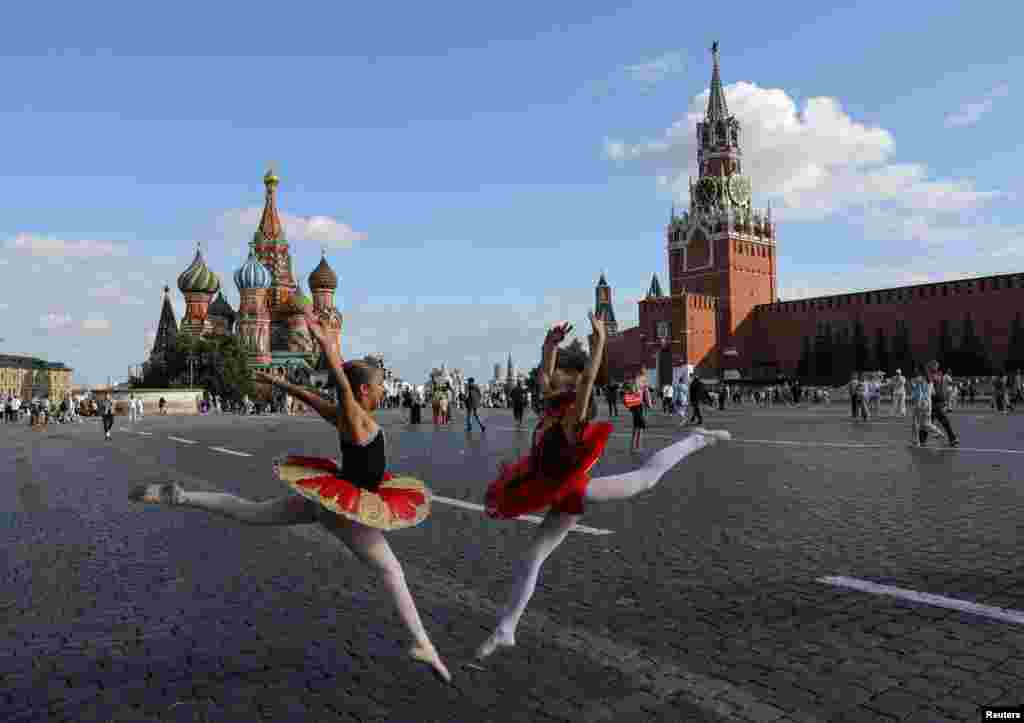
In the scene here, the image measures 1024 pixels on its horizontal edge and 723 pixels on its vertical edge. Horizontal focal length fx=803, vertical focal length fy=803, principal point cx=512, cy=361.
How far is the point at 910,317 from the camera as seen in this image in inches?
2995

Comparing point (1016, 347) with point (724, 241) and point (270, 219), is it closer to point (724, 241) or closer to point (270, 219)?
point (724, 241)

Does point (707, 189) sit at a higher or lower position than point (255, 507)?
higher

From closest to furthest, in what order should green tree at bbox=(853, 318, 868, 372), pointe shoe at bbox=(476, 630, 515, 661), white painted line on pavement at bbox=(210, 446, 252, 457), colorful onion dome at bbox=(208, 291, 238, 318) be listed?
pointe shoe at bbox=(476, 630, 515, 661), white painted line on pavement at bbox=(210, 446, 252, 457), green tree at bbox=(853, 318, 868, 372), colorful onion dome at bbox=(208, 291, 238, 318)

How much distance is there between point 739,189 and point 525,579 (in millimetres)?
95808

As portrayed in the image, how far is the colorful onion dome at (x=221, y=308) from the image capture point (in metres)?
84.6

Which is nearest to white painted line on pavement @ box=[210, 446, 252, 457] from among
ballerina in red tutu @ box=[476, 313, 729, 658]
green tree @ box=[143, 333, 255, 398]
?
ballerina in red tutu @ box=[476, 313, 729, 658]

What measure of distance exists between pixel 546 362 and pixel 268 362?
77.1 metres

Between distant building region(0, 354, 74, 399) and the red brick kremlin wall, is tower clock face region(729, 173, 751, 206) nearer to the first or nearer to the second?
the red brick kremlin wall

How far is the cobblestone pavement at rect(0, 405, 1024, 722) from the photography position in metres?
3.12

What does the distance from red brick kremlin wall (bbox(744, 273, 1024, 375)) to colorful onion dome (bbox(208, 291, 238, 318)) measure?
5667 centimetres

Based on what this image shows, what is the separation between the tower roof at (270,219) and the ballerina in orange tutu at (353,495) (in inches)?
3300

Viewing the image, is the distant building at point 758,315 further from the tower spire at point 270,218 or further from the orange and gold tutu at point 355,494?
the orange and gold tutu at point 355,494

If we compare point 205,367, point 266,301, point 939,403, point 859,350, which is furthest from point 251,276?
point 939,403

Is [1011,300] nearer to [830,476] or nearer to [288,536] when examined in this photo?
[830,476]
